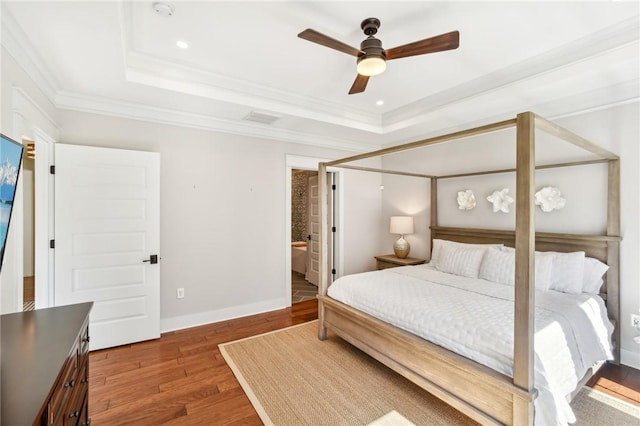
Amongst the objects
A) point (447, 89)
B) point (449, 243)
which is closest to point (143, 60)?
point (447, 89)

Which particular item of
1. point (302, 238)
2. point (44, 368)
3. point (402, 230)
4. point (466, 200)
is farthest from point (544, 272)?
point (302, 238)

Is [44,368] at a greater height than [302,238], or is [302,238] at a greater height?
[44,368]

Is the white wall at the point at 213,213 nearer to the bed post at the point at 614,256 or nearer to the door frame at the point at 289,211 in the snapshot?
the door frame at the point at 289,211

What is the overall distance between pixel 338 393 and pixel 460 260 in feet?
6.81

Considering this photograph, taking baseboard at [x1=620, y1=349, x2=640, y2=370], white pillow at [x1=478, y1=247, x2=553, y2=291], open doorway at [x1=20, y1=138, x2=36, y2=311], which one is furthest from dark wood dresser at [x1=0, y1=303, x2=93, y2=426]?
open doorway at [x1=20, y1=138, x2=36, y2=311]

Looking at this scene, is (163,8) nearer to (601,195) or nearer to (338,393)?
(338,393)

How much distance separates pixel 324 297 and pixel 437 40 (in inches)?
98.9

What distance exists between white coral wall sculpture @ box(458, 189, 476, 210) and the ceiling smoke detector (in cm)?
370

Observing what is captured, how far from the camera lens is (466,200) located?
13.1ft

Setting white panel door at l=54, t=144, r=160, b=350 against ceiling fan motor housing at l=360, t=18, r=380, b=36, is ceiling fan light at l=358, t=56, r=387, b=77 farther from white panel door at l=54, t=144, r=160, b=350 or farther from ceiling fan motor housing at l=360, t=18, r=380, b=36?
white panel door at l=54, t=144, r=160, b=350

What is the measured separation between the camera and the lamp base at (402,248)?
464 cm

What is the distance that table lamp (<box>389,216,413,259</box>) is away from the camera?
15.1 feet

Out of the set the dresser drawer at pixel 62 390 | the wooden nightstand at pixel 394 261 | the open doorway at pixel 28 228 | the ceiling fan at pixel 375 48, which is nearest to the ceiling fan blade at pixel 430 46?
the ceiling fan at pixel 375 48

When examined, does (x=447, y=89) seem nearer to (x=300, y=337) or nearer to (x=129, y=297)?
(x=300, y=337)
